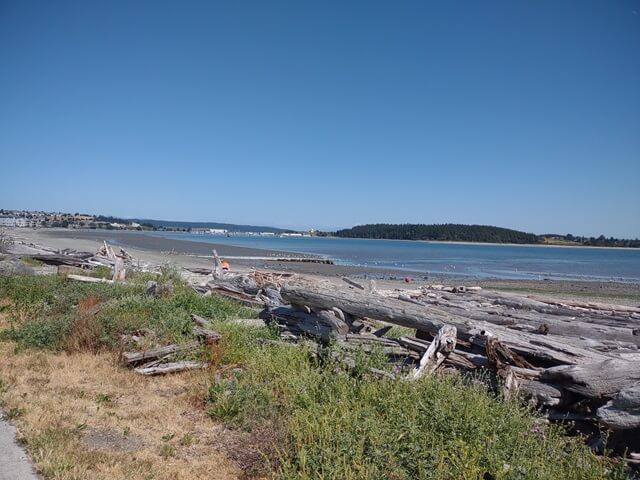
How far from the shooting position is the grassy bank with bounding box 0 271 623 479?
4316mm

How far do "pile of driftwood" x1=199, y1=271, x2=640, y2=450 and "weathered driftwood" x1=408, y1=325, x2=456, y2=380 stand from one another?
0.6 inches

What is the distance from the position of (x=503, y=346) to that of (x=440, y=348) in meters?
0.91

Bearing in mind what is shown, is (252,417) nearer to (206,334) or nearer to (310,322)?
(206,334)

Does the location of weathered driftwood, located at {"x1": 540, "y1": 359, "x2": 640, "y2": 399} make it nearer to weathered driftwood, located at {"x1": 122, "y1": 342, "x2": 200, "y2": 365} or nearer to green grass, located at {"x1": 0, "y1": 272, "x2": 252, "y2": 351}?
weathered driftwood, located at {"x1": 122, "y1": 342, "x2": 200, "y2": 365}

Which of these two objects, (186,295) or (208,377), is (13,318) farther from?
(208,377)

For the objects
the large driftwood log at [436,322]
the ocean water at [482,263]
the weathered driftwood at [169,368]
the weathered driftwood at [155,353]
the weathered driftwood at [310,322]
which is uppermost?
the large driftwood log at [436,322]

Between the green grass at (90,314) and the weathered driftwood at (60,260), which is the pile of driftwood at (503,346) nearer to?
the green grass at (90,314)

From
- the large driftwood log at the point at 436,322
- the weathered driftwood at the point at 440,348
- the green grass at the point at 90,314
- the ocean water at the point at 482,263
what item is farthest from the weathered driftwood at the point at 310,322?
the ocean water at the point at 482,263

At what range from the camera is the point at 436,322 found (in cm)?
738

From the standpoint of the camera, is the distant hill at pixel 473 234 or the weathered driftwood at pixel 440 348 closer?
the weathered driftwood at pixel 440 348

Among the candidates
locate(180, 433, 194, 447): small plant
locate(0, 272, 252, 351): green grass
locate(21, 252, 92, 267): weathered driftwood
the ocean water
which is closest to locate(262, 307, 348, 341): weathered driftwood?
locate(0, 272, 252, 351): green grass

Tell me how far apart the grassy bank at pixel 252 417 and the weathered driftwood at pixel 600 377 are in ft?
2.02

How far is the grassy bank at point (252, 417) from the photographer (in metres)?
4.32

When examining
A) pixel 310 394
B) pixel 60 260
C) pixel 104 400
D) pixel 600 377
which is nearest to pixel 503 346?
pixel 600 377
